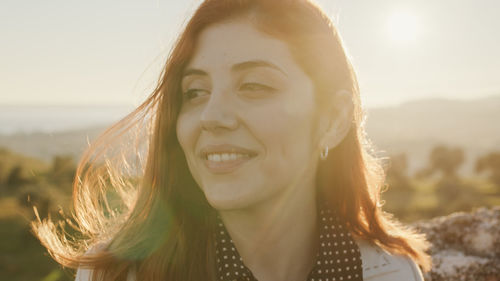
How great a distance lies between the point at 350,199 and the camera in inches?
133

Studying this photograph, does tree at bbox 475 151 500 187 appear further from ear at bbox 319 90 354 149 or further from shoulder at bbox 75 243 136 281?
shoulder at bbox 75 243 136 281

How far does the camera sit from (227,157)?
2.48 metres

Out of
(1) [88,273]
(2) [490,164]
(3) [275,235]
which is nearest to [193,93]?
(3) [275,235]

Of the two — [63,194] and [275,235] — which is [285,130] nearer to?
[275,235]

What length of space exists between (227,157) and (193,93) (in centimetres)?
55

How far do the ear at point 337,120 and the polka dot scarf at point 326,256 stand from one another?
61cm

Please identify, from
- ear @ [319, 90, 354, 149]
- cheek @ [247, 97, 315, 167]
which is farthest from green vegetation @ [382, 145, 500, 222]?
cheek @ [247, 97, 315, 167]

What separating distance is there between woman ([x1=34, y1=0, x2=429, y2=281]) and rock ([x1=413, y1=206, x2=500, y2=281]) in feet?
0.96

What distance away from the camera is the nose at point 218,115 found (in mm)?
2428

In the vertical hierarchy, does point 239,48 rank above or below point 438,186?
above

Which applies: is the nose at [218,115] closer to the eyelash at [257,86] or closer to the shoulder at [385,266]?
the eyelash at [257,86]

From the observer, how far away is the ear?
9.39 feet

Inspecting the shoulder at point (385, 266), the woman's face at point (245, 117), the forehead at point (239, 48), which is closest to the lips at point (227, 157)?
the woman's face at point (245, 117)

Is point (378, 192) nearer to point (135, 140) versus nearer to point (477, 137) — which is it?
point (135, 140)
